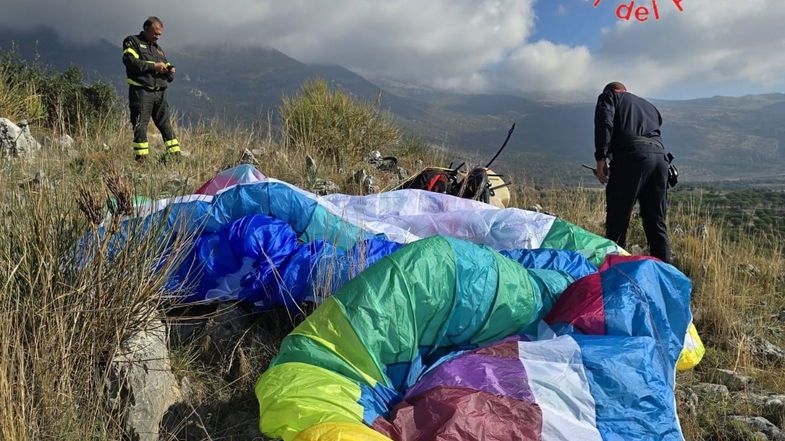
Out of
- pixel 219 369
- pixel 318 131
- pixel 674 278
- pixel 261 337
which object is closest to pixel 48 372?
pixel 219 369

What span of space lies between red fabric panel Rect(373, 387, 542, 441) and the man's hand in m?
2.87

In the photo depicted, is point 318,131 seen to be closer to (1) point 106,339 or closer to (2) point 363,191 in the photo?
(2) point 363,191

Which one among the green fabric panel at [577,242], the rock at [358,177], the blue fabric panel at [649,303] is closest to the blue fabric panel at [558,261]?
the green fabric panel at [577,242]

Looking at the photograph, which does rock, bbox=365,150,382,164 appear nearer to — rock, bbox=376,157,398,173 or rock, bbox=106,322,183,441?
rock, bbox=376,157,398,173

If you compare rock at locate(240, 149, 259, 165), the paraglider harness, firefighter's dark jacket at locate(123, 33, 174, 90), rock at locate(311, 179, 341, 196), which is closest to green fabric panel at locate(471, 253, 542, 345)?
the paraglider harness

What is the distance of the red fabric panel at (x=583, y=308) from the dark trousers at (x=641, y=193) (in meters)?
1.96

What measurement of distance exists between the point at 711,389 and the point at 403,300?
5.85ft

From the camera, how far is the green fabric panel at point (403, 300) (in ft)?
5.62

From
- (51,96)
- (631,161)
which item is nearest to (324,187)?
(631,161)

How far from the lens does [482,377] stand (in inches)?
62.5

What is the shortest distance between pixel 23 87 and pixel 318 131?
4.82 m

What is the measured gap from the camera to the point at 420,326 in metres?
1.86

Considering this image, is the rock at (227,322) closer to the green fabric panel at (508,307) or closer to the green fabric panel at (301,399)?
the green fabric panel at (301,399)

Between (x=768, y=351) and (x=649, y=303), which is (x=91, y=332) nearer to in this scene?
(x=649, y=303)
